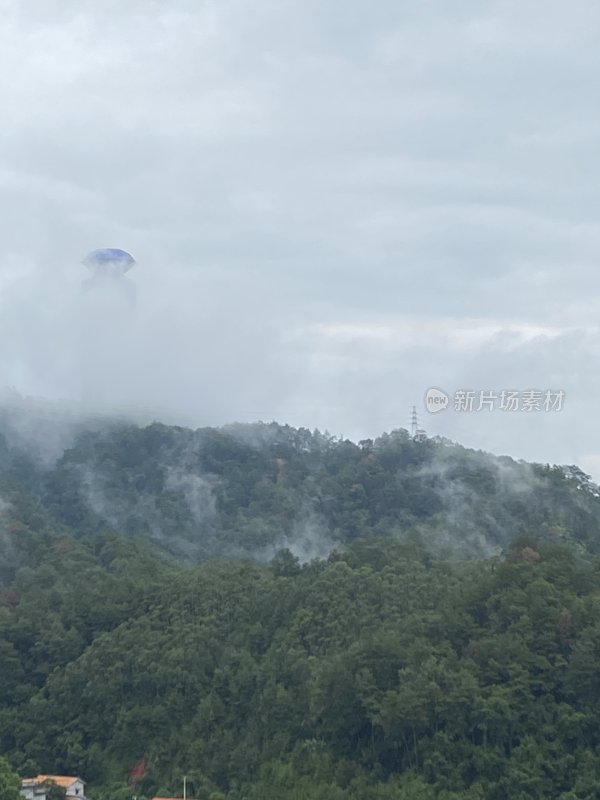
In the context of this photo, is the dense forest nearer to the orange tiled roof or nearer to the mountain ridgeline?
the mountain ridgeline

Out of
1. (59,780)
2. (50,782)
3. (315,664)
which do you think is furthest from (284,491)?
(50,782)

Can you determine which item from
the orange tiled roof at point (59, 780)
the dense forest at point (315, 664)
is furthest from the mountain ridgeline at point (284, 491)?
the orange tiled roof at point (59, 780)

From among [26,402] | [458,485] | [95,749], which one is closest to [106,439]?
[26,402]

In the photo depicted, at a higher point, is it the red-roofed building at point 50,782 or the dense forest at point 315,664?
the dense forest at point 315,664

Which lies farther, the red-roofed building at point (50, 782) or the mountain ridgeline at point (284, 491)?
the mountain ridgeline at point (284, 491)

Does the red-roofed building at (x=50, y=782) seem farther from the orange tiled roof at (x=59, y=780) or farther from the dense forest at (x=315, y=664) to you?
the dense forest at (x=315, y=664)

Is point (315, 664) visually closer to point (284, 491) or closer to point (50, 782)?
point (50, 782)

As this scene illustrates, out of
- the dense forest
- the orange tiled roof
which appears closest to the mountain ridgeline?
the dense forest

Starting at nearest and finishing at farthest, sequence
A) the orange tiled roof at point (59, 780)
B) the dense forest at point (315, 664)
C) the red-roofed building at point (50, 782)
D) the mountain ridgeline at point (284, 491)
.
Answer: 1. the dense forest at point (315, 664)
2. the red-roofed building at point (50, 782)
3. the orange tiled roof at point (59, 780)
4. the mountain ridgeline at point (284, 491)
